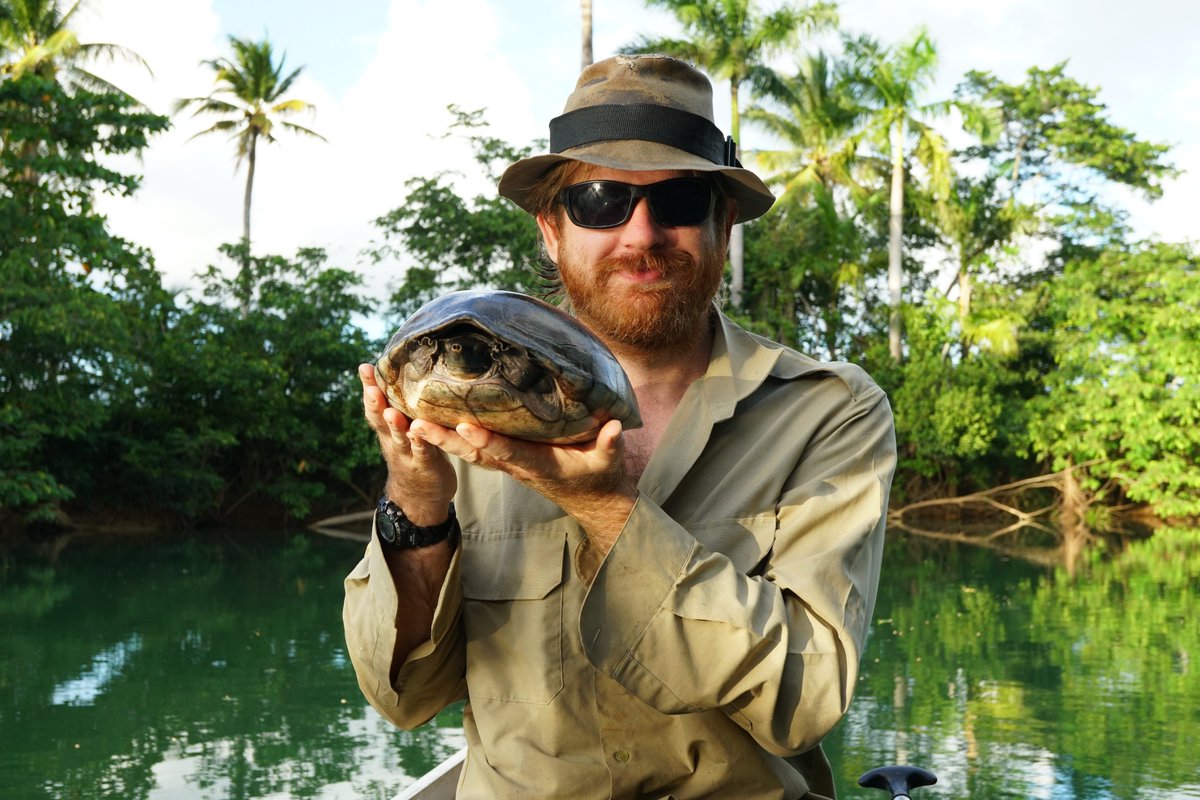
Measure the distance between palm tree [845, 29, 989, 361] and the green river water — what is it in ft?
49.3

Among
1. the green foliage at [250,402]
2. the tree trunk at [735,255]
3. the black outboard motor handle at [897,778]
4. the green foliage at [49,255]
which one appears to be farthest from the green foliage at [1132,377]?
the black outboard motor handle at [897,778]

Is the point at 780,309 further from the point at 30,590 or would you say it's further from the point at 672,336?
the point at 672,336

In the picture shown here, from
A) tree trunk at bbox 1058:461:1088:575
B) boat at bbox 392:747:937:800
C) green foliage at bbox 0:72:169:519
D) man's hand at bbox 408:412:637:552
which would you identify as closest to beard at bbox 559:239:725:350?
man's hand at bbox 408:412:637:552

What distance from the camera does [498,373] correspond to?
1.77 meters

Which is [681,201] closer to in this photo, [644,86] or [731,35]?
[644,86]

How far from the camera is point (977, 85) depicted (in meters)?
32.7

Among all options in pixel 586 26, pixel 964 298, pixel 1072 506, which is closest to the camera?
pixel 586 26

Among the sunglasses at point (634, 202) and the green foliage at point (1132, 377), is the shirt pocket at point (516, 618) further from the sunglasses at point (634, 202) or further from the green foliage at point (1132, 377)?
the green foliage at point (1132, 377)

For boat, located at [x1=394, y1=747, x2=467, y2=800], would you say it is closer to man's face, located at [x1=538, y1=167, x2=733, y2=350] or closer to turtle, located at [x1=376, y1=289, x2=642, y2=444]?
man's face, located at [x1=538, y1=167, x2=733, y2=350]

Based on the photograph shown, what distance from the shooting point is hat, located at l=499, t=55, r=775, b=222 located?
2457mm

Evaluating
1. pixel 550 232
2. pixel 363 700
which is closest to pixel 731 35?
pixel 363 700

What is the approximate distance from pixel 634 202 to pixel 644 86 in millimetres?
275

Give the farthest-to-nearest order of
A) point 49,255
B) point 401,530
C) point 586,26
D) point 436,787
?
point 586,26 → point 49,255 → point 436,787 → point 401,530

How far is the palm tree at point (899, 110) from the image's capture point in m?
29.1
